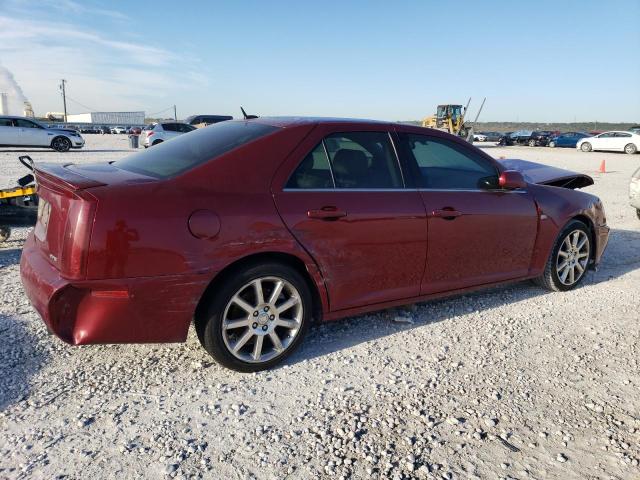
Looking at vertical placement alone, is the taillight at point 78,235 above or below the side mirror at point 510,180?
below

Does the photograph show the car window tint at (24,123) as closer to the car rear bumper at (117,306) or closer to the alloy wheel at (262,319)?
the car rear bumper at (117,306)

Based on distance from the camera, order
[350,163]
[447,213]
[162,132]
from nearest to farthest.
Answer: [350,163], [447,213], [162,132]

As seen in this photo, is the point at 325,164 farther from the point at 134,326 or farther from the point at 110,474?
the point at 110,474

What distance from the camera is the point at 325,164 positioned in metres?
3.37

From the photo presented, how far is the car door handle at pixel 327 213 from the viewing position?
3.17m

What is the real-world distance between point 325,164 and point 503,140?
44558mm

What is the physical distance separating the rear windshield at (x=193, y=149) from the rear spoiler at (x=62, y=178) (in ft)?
1.14

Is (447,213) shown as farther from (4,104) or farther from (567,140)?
(4,104)

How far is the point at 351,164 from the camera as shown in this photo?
11.5ft

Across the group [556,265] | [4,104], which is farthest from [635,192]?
[4,104]

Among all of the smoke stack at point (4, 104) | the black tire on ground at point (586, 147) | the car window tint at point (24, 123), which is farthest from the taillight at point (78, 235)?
the smoke stack at point (4, 104)

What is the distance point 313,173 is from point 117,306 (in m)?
1.42

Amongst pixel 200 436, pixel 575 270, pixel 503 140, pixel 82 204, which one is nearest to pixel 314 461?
pixel 200 436

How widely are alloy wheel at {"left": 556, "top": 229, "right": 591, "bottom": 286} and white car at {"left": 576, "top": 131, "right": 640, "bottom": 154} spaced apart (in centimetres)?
2902
